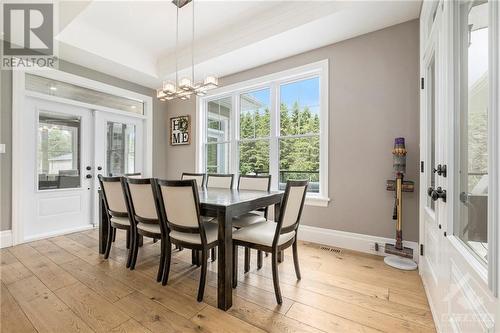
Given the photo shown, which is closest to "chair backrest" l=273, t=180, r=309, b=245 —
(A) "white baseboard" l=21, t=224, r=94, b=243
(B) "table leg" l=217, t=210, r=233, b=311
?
(B) "table leg" l=217, t=210, r=233, b=311

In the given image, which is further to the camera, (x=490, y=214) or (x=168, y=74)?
(x=168, y=74)

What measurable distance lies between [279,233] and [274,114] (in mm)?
2335

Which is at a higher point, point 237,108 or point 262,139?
point 237,108

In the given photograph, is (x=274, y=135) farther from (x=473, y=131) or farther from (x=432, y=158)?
(x=473, y=131)

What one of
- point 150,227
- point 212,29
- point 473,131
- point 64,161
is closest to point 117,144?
point 64,161

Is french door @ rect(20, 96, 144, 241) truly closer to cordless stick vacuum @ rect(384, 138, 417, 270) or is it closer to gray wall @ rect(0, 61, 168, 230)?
gray wall @ rect(0, 61, 168, 230)

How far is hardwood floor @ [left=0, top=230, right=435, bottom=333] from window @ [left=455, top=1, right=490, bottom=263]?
0.88m

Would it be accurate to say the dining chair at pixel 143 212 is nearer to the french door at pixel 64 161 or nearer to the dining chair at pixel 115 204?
the dining chair at pixel 115 204

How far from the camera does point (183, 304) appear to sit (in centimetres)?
175

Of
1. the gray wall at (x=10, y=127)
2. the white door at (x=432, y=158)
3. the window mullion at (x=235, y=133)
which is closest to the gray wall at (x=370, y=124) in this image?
the white door at (x=432, y=158)

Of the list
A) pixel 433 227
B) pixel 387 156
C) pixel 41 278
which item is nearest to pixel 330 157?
pixel 387 156

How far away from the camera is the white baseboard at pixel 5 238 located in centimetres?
292

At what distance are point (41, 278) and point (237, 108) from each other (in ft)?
11.1

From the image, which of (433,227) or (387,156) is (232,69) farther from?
(433,227)
